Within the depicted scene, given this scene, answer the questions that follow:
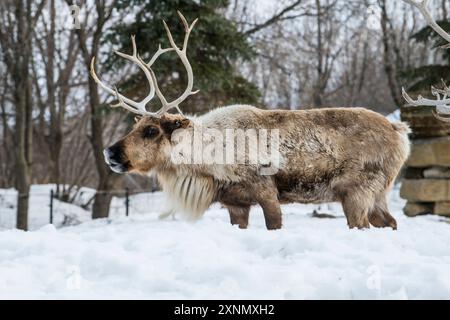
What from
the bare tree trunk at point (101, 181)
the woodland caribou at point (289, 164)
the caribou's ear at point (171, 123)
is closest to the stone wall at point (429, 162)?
the woodland caribou at point (289, 164)

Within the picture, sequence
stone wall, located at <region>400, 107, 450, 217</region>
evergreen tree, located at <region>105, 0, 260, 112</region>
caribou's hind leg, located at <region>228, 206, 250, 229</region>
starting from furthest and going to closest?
evergreen tree, located at <region>105, 0, 260, 112</region> → stone wall, located at <region>400, 107, 450, 217</region> → caribou's hind leg, located at <region>228, 206, 250, 229</region>

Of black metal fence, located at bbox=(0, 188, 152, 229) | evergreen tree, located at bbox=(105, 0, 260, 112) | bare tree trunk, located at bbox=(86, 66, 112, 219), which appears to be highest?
evergreen tree, located at bbox=(105, 0, 260, 112)

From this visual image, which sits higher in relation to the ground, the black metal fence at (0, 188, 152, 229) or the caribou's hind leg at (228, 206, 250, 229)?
the caribou's hind leg at (228, 206, 250, 229)

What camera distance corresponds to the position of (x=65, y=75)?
17281 mm

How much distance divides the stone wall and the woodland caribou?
391cm

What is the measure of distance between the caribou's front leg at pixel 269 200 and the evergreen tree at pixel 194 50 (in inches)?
185

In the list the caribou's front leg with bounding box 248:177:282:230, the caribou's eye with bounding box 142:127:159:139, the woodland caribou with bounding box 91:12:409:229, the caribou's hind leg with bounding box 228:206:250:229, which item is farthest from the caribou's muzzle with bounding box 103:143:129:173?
the caribou's front leg with bounding box 248:177:282:230

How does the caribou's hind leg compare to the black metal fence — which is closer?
the caribou's hind leg

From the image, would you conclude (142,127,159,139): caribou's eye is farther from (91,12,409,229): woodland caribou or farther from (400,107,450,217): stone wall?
(400,107,450,217): stone wall

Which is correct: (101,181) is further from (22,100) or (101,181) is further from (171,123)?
(171,123)

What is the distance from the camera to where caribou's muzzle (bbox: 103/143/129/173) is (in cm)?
592

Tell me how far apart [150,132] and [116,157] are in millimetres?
460
